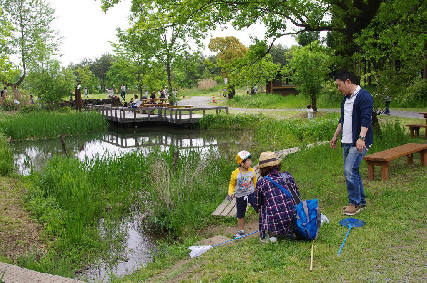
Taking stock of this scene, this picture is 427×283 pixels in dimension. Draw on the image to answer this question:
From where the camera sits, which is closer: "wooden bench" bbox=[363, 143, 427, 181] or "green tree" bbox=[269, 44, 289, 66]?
"wooden bench" bbox=[363, 143, 427, 181]

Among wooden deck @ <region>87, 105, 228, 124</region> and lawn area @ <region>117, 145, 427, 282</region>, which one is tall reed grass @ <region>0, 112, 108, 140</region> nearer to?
wooden deck @ <region>87, 105, 228, 124</region>

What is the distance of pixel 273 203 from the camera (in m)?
4.12

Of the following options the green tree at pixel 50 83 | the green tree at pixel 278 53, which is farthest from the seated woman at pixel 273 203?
the green tree at pixel 278 53

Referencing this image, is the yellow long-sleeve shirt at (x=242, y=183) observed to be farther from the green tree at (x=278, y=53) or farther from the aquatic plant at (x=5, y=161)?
the green tree at (x=278, y=53)

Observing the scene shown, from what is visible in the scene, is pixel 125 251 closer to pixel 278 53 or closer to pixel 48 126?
pixel 48 126

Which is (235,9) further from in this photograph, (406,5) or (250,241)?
(250,241)

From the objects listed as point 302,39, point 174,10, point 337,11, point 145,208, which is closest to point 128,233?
point 145,208

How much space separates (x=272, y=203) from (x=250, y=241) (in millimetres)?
582

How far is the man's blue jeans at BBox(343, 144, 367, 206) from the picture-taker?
4.83 metres

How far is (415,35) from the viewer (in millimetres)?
8258

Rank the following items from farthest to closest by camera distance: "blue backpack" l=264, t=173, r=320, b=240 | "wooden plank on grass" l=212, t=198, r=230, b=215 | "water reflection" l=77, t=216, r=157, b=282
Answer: "wooden plank on grass" l=212, t=198, r=230, b=215, "water reflection" l=77, t=216, r=157, b=282, "blue backpack" l=264, t=173, r=320, b=240

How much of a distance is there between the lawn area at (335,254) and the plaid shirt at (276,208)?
6.5 inches

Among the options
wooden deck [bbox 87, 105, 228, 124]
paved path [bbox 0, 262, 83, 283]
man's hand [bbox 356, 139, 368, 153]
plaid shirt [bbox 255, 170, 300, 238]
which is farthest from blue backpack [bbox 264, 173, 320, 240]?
wooden deck [bbox 87, 105, 228, 124]

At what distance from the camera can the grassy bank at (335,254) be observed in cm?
332
